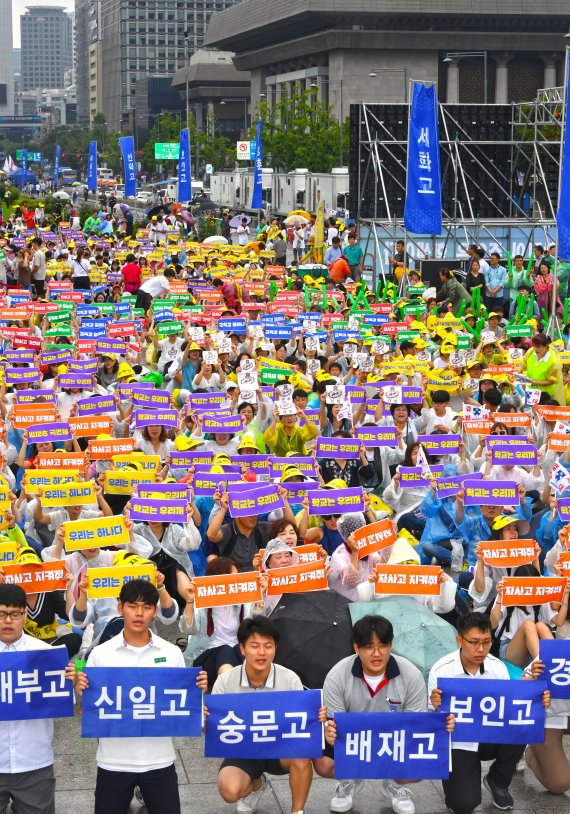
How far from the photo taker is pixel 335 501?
31.3 ft

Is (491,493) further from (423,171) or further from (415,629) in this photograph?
(423,171)

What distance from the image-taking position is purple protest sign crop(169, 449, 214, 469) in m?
11.1

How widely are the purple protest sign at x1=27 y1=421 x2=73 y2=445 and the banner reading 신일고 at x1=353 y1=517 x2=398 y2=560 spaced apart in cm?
354

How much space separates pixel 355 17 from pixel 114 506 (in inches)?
3149

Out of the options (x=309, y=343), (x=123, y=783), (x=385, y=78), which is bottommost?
(x=123, y=783)

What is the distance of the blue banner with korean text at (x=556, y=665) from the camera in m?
7.14

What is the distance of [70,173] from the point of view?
135125 millimetres

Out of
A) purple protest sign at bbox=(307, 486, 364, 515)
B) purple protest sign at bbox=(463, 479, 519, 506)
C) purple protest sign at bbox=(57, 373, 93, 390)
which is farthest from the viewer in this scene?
purple protest sign at bbox=(57, 373, 93, 390)

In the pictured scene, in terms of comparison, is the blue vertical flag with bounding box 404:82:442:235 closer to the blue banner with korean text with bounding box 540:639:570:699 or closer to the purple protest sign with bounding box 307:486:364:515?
the purple protest sign with bounding box 307:486:364:515

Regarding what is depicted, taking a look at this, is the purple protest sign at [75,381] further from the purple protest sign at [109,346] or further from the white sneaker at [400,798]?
the white sneaker at [400,798]

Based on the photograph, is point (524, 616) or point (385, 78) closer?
point (524, 616)

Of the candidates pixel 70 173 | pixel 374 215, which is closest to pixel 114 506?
pixel 374 215

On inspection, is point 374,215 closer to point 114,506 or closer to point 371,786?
point 114,506

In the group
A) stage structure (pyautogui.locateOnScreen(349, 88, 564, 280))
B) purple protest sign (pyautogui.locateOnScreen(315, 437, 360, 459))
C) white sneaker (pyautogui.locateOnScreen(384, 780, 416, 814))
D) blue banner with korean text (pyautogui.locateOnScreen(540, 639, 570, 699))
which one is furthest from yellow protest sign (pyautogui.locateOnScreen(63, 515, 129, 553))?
stage structure (pyautogui.locateOnScreen(349, 88, 564, 280))
